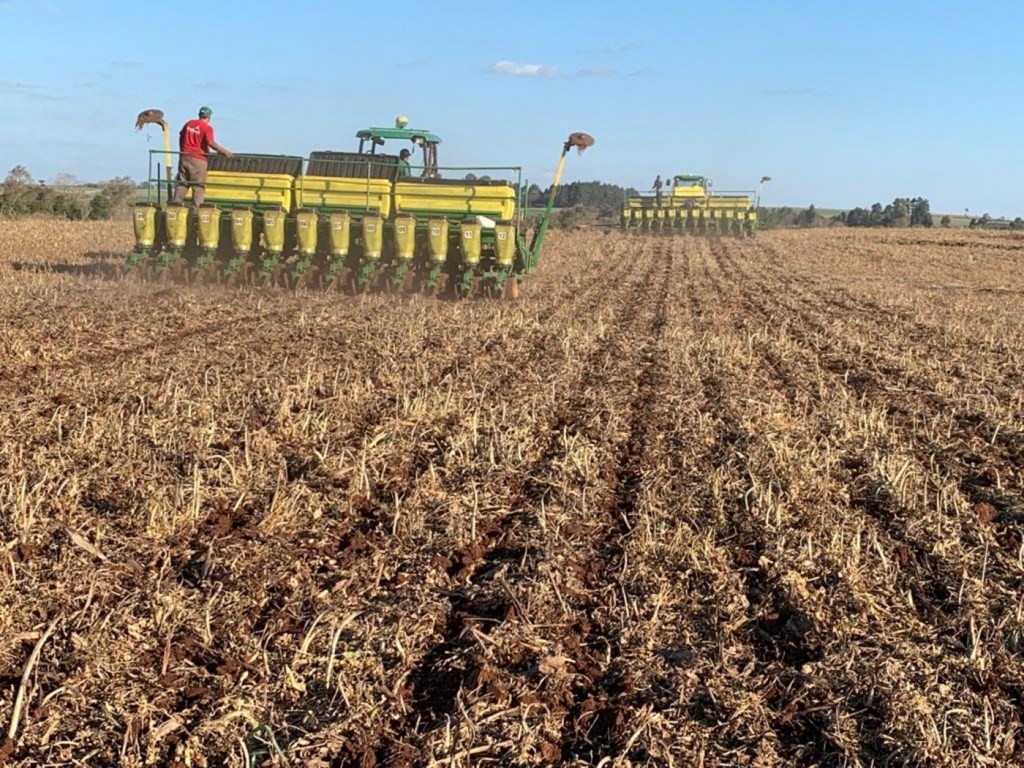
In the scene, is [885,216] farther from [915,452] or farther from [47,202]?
[915,452]

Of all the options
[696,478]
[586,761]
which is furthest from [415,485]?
[586,761]

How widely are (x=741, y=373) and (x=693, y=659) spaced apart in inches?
205

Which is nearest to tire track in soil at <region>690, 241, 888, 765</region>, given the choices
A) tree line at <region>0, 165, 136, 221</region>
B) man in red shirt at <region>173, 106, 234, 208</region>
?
man in red shirt at <region>173, 106, 234, 208</region>

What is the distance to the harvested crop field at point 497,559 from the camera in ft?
8.68

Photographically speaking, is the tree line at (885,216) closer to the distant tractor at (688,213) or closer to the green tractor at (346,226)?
the distant tractor at (688,213)

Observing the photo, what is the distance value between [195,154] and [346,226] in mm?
2381

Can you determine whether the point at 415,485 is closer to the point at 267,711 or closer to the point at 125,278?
the point at 267,711

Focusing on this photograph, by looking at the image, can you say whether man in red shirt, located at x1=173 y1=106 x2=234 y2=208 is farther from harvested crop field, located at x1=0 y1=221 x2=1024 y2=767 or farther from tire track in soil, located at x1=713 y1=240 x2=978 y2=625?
tire track in soil, located at x1=713 y1=240 x2=978 y2=625

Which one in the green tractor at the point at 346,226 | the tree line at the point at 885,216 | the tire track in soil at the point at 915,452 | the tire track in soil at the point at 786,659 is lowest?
the tire track in soil at the point at 786,659

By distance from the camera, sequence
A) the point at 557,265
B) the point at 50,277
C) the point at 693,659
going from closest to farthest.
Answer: the point at 693,659 → the point at 50,277 → the point at 557,265

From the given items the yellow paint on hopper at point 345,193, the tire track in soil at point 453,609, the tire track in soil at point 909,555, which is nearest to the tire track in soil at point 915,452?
the tire track in soil at point 909,555

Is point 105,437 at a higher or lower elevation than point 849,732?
higher

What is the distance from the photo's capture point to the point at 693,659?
3.04 m

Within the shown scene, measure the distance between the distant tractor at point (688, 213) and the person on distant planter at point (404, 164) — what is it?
2626 cm
